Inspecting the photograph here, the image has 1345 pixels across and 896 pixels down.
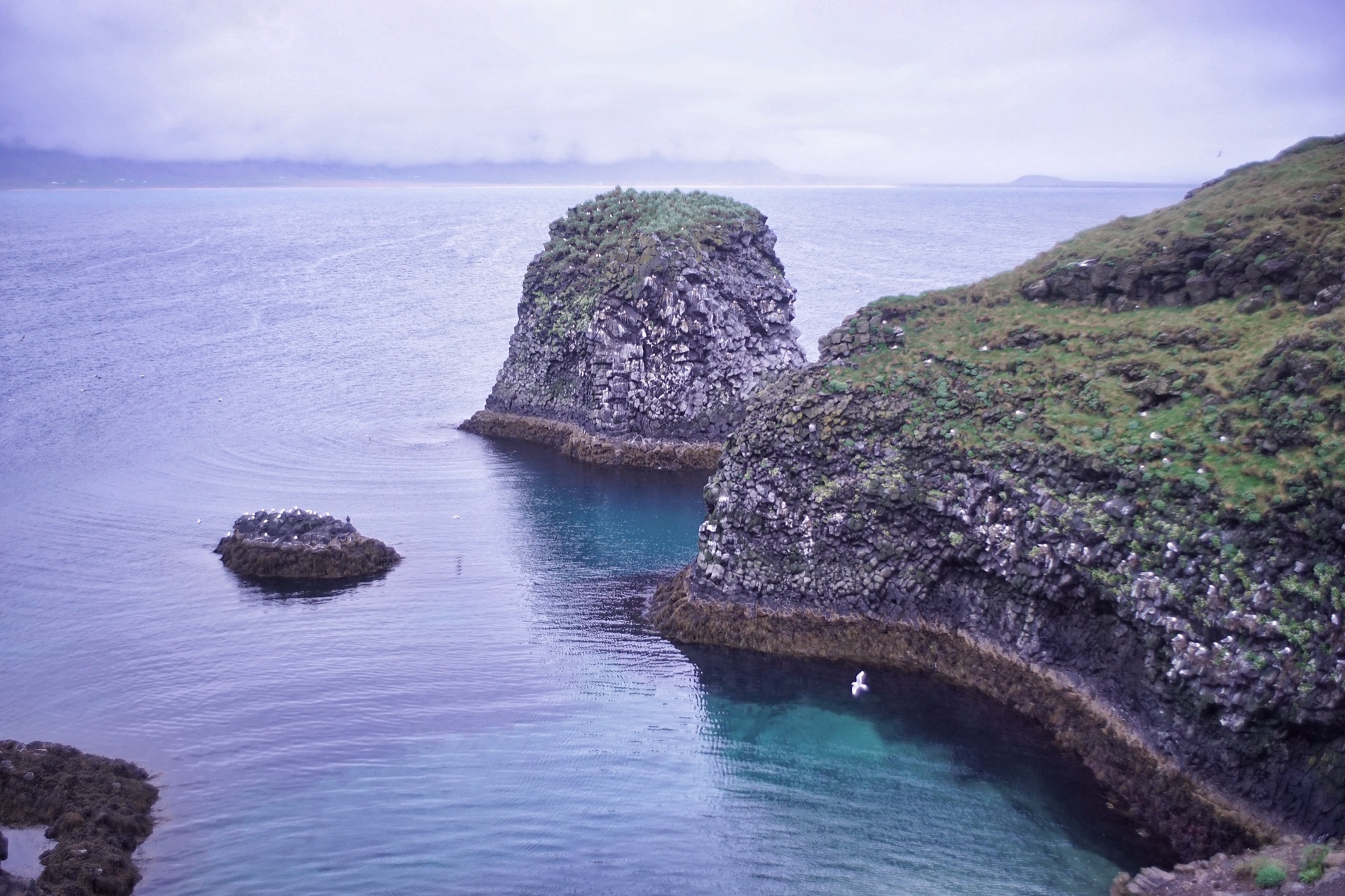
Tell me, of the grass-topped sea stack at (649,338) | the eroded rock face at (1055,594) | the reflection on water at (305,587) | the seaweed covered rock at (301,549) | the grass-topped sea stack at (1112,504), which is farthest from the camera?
the grass-topped sea stack at (649,338)

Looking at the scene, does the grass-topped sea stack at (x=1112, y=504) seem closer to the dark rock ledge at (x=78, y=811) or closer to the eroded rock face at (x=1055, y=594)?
the eroded rock face at (x=1055, y=594)

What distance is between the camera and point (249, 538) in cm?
4806

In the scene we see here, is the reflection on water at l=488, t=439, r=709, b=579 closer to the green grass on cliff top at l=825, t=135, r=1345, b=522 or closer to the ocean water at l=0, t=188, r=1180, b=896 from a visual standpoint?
the ocean water at l=0, t=188, r=1180, b=896

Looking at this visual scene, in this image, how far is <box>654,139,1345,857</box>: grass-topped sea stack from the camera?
2612 cm

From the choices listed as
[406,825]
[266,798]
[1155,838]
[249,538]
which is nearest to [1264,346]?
[1155,838]

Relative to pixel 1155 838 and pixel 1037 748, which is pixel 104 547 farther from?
pixel 1155 838

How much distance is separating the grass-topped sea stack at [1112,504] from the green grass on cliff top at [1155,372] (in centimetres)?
10

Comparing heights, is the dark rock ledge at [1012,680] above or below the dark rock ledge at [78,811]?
above

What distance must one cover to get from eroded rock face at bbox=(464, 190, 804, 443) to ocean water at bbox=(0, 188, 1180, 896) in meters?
4.90

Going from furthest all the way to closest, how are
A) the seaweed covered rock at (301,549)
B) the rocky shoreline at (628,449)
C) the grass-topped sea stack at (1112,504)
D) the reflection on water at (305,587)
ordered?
the rocky shoreline at (628,449)
the seaweed covered rock at (301,549)
the reflection on water at (305,587)
the grass-topped sea stack at (1112,504)

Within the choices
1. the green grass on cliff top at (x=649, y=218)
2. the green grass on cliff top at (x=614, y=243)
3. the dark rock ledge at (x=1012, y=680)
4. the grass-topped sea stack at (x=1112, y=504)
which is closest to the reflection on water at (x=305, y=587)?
the dark rock ledge at (x=1012, y=680)

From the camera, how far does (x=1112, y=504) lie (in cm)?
3120

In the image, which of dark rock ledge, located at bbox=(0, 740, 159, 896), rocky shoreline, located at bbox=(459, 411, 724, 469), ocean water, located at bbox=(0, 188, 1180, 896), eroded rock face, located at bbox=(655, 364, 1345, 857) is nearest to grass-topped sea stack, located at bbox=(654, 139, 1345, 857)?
eroded rock face, located at bbox=(655, 364, 1345, 857)

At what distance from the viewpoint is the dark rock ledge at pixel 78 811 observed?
82.8 feet
